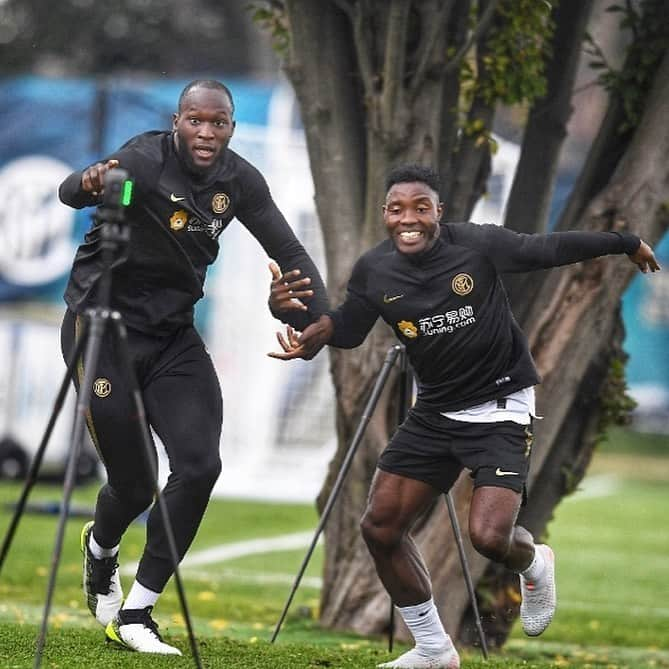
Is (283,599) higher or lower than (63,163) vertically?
lower

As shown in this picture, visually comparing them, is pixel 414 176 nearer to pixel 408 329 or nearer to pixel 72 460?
pixel 408 329

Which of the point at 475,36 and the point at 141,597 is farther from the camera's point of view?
the point at 475,36

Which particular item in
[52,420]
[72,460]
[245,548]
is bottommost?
[245,548]

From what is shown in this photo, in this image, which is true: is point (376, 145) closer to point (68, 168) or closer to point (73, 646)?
point (73, 646)

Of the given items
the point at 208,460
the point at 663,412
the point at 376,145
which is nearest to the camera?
the point at 208,460

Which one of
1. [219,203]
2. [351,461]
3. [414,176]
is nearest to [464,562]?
[351,461]

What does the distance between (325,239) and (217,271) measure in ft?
39.3

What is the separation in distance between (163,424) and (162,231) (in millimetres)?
904

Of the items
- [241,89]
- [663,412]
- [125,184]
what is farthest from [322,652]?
[663,412]

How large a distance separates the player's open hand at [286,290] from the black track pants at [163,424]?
1.46 feet

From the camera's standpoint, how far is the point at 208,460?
7105mm

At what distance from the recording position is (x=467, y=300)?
23.8ft

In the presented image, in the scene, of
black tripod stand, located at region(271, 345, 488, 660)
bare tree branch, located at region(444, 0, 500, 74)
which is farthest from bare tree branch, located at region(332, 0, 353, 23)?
black tripod stand, located at region(271, 345, 488, 660)

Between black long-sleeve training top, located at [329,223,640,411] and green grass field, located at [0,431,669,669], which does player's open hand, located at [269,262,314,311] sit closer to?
black long-sleeve training top, located at [329,223,640,411]
